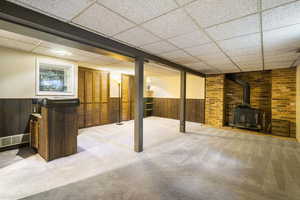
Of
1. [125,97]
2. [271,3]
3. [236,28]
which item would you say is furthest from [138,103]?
[125,97]

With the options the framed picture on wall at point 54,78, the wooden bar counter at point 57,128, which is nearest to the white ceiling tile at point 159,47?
the wooden bar counter at point 57,128

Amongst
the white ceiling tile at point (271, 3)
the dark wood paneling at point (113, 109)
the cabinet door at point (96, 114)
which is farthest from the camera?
the dark wood paneling at point (113, 109)

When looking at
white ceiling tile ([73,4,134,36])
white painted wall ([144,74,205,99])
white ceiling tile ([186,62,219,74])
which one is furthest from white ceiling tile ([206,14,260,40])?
white painted wall ([144,74,205,99])

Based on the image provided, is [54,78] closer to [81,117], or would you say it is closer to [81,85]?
[81,85]

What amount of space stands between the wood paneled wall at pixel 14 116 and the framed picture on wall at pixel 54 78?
1.42ft

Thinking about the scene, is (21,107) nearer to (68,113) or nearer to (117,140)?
(68,113)

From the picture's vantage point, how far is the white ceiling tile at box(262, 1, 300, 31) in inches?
57.1

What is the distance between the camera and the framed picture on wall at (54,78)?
364cm

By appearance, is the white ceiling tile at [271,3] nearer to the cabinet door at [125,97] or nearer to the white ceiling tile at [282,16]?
the white ceiling tile at [282,16]

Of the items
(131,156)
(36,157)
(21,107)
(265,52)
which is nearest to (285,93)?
(265,52)

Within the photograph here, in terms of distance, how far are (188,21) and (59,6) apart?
1519 millimetres

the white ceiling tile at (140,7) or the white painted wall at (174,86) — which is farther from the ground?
the white ceiling tile at (140,7)

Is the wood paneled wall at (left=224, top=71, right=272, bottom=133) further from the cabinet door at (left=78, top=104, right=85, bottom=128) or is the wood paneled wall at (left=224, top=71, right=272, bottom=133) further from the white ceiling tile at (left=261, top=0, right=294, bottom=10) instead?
the cabinet door at (left=78, top=104, right=85, bottom=128)

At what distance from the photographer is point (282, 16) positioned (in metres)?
1.59
